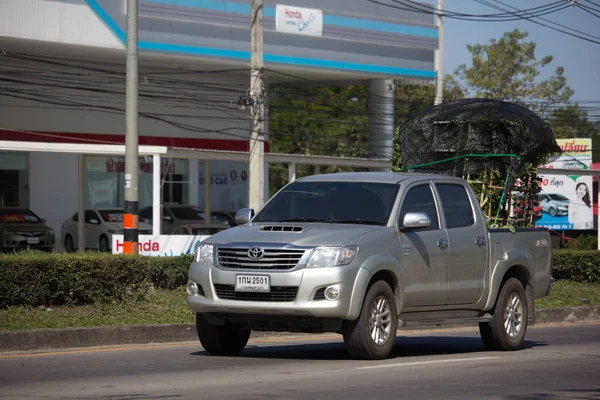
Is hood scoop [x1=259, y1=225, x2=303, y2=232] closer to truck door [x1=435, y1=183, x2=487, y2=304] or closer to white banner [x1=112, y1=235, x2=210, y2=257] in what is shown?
truck door [x1=435, y1=183, x2=487, y2=304]

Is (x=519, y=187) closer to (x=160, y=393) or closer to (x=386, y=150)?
(x=160, y=393)

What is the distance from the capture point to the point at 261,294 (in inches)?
409

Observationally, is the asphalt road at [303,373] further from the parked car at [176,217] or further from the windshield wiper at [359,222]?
the parked car at [176,217]

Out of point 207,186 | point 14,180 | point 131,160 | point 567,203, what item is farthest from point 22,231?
point 567,203

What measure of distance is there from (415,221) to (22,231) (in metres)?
25.6

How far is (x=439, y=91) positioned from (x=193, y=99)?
1010 cm

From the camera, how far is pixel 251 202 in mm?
27672

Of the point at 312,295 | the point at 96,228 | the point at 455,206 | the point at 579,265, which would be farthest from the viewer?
the point at 96,228

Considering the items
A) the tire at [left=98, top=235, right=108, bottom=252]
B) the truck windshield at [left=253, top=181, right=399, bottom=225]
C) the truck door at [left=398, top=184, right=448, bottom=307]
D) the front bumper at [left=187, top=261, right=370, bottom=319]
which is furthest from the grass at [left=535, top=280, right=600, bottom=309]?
the tire at [left=98, top=235, right=108, bottom=252]

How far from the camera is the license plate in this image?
33.9 feet

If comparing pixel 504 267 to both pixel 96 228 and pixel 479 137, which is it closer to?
pixel 479 137

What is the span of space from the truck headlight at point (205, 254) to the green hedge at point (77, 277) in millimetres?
4379

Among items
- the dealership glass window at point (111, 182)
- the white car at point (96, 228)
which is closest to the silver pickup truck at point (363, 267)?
the white car at point (96, 228)

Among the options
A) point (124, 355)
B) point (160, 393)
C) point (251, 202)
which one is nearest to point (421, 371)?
point (160, 393)
